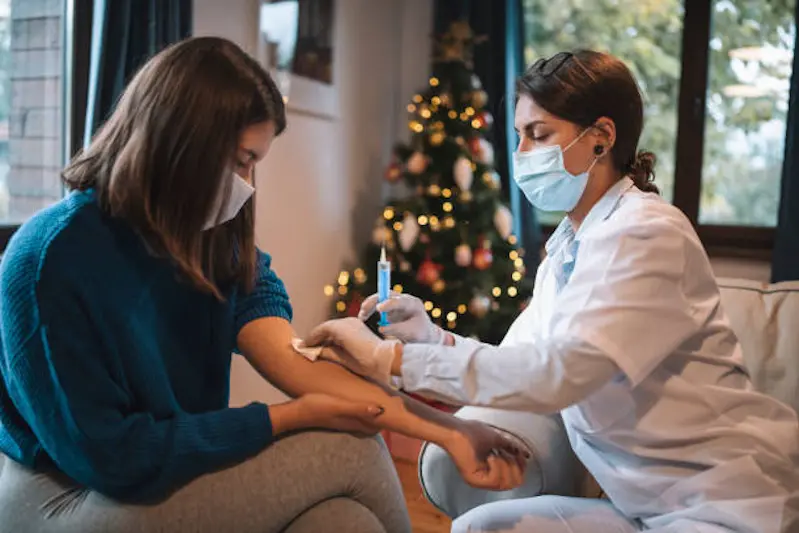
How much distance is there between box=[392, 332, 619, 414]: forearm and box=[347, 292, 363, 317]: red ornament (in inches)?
76.7

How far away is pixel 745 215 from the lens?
11.3 ft

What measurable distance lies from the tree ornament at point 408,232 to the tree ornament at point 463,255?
178mm

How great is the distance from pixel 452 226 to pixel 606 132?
1.76m

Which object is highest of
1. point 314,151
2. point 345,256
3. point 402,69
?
point 402,69

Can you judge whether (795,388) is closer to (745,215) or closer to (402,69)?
(745,215)

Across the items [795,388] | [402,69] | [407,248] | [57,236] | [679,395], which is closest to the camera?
[57,236]

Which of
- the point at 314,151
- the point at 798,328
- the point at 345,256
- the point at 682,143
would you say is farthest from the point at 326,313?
the point at 798,328

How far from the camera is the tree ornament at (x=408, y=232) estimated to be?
10.1ft

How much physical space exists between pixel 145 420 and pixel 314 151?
2.18m

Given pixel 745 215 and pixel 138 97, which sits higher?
pixel 138 97

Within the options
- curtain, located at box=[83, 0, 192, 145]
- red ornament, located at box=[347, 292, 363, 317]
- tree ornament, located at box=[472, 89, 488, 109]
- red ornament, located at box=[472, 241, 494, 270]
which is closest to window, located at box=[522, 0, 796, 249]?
tree ornament, located at box=[472, 89, 488, 109]

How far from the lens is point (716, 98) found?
343 cm

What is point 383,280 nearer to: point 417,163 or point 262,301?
point 262,301

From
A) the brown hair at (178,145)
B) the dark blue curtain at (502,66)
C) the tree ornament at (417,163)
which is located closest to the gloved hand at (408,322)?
the brown hair at (178,145)
